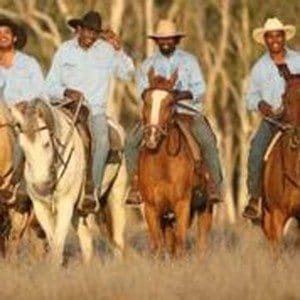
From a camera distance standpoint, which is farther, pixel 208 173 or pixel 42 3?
pixel 42 3

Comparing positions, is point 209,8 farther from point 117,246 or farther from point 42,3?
point 117,246

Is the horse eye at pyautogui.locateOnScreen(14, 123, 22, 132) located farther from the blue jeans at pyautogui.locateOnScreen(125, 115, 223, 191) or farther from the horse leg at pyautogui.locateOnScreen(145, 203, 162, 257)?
the horse leg at pyautogui.locateOnScreen(145, 203, 162, 257)

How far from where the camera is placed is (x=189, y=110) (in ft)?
52.2

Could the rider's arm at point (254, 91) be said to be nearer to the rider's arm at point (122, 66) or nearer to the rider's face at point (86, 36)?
the rider's arm at point (122, 66)

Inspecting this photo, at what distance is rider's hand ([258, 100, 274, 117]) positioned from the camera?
50.2ft

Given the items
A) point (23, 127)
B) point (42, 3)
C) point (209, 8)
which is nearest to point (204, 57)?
point (209, 8)

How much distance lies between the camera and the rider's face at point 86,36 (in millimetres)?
16031

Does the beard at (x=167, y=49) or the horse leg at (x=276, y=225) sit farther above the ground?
the beard at (x=167, y=49)

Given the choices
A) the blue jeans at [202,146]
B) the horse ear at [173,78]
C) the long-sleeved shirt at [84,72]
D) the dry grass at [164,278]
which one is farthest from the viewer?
the long-sleeved shirt at [84,72]

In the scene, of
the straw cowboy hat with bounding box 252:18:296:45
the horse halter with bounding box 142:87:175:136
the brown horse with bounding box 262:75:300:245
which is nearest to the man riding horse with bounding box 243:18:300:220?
the straw cowboy hat with bounding box 252:18:296:45

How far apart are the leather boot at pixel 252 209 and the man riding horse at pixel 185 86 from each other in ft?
1.23

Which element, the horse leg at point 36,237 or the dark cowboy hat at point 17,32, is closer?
the dark cowboy hat at point 17,32

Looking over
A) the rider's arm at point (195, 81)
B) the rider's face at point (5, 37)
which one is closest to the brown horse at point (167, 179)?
the rider's arm at point (195, 81)

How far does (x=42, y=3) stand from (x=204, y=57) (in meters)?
4.56
